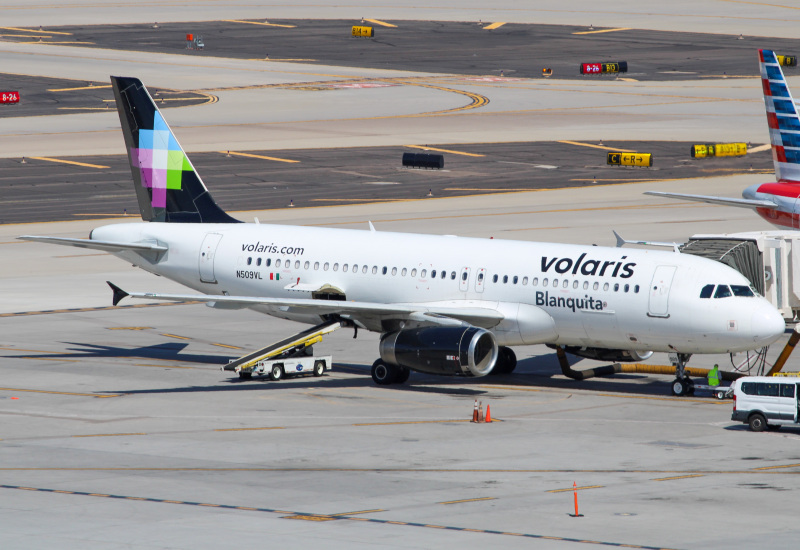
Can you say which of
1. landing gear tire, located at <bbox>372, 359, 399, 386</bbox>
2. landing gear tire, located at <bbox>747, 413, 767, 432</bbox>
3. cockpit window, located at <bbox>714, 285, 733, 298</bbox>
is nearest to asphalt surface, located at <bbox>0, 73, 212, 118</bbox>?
landing gear tire, located at <bbox>372, 359, 399, 386</bbox>

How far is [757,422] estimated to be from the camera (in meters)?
38.8

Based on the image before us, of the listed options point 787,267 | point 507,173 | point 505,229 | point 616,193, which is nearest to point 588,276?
point 787,267

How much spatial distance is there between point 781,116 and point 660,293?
18965 mm

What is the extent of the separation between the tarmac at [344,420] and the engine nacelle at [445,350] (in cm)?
112

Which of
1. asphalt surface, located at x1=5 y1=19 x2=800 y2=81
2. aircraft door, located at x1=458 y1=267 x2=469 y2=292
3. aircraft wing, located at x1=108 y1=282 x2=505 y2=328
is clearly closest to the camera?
aircraft wing, located at x1=108 y1=282 x2=505 y2=328

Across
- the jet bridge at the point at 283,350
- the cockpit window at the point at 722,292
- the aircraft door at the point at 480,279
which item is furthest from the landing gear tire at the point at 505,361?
the cockpit window at the point at 722,292

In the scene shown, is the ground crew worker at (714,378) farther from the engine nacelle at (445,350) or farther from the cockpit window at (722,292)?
the engine nacelle at (445,350)

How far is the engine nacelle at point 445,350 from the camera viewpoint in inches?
1719

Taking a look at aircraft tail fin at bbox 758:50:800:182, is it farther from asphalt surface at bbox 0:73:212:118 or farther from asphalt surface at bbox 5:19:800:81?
asphalt surface at bbox 5:19:800:81

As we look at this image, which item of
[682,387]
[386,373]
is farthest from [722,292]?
[386,373]

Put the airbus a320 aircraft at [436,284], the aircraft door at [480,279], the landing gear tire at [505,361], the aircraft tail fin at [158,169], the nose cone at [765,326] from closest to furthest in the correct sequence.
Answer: the nose cone at [765,326]
the airbus a320 aircraft at [436,284]
the aircraft door at [480,279]
the landing gear tire at [505,361]
the aircraft tail fin at [158,169]

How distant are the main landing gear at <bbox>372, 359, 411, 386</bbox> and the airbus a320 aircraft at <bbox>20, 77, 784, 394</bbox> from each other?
0.18 feet

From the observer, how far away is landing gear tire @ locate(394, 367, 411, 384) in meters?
46.6

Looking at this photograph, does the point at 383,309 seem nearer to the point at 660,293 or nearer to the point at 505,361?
the point at 505,361
